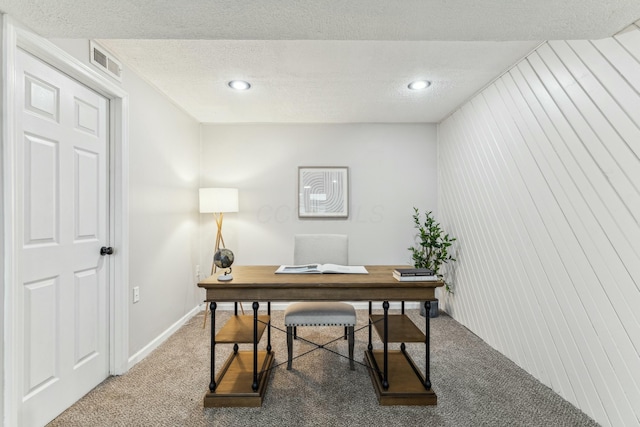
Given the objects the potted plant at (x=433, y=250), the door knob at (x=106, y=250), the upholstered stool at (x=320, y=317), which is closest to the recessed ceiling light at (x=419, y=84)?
the potted plant at (x=433, y=250)

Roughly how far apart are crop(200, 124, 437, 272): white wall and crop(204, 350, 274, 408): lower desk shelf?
1.59 meters

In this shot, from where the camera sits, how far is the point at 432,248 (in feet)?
11.7

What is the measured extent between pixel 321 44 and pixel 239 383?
2324mm

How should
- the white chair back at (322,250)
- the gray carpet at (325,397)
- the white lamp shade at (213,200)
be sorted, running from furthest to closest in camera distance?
1. the white lamp shade at (213,200)
2. the white chair back at (322,250)
3. the gray carpet at (325,397)

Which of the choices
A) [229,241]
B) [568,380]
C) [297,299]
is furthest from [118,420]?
[568,380]

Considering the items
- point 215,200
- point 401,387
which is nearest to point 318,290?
point 401,387

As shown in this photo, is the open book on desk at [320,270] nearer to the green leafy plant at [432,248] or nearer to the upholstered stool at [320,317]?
the upholstered stool at [320,317]

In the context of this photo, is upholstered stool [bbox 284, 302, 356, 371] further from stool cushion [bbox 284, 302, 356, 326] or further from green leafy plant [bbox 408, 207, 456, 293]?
green leafy plant [bbox 408, 207, 456, 293]

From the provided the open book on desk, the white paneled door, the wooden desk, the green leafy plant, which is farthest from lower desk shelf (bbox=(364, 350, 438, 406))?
the white paneled door

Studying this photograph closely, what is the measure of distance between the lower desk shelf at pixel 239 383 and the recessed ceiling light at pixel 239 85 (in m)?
2.25

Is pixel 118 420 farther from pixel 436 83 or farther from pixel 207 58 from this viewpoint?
pixel 436 83

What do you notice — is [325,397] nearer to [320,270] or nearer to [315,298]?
[315,298]

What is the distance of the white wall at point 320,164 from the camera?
150 inches

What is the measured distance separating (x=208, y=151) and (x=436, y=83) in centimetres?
269
